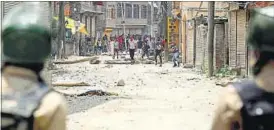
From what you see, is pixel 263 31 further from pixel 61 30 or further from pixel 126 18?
pixel 126 18

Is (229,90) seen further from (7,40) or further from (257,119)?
(7,40)

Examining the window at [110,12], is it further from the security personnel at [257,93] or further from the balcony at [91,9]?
the security personnel at [257,93]

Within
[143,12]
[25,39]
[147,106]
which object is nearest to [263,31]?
[25,39]

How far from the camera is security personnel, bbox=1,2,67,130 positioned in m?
2.55

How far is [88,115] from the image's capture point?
11812mm

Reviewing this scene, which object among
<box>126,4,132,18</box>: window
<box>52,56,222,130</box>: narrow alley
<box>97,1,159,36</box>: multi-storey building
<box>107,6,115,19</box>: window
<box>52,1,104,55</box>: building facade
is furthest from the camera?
<box>126,4,132,18</box>: window

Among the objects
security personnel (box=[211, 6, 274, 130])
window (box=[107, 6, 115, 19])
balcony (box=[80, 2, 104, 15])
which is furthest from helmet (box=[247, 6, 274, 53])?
window (box=[107, 6, 115, 19])

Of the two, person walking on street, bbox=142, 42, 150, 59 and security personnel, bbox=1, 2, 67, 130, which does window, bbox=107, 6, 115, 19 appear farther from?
security personnel, bbox=1, 2, 67, 130

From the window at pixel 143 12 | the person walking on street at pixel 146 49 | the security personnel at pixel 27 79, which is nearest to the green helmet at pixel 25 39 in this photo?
the security personnel at pixel 27 79

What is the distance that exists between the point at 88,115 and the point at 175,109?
6.21 feet

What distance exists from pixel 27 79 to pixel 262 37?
101 centimetres

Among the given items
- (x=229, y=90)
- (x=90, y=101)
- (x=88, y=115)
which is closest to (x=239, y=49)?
(x=90, y=101)

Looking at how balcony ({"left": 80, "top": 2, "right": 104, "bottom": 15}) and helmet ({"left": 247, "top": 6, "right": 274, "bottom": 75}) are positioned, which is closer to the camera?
helmet ({"left": 247, "top": 6, "right": 274, "bottom": 75})

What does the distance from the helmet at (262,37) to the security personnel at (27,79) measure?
2.79ft
